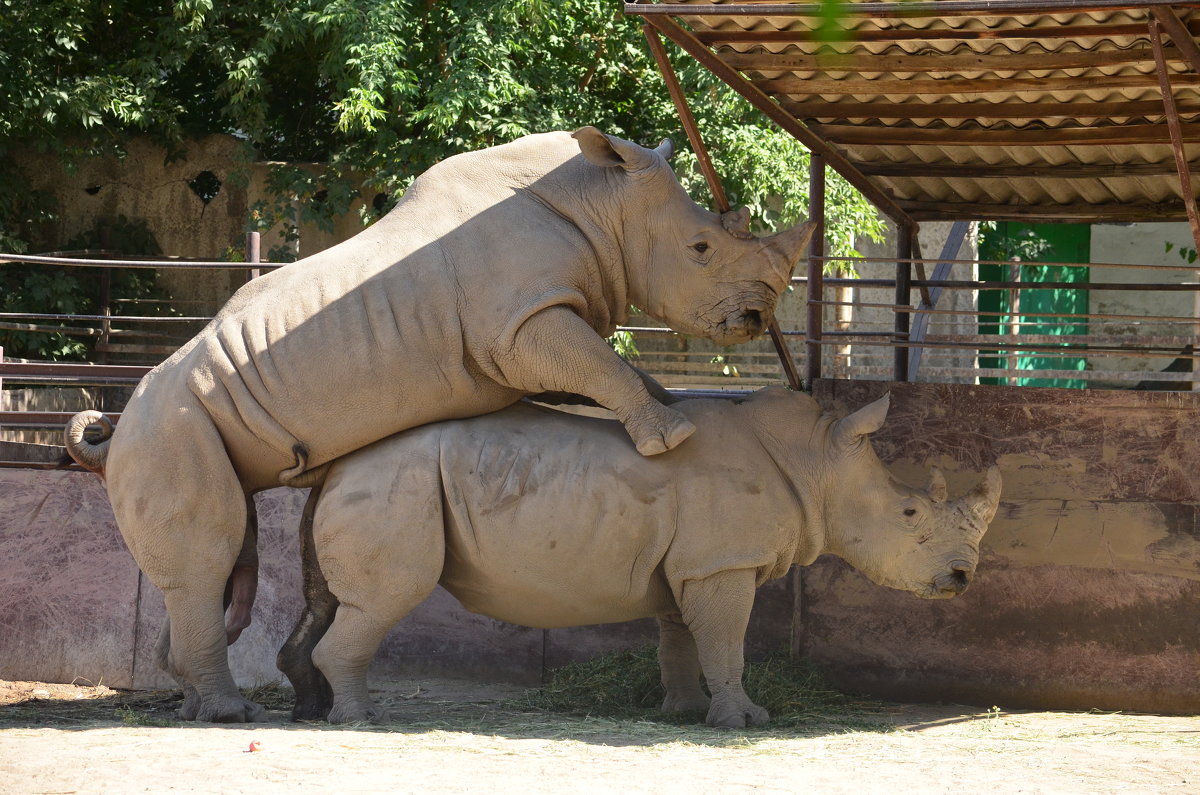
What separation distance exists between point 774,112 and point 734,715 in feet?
10.4

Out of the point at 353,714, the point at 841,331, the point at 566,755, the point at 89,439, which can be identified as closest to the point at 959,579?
the point at 566,755

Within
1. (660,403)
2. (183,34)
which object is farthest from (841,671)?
(183,34)

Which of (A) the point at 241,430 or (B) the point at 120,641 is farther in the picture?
(B) the point at 120,641

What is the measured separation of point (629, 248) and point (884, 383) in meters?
1.95

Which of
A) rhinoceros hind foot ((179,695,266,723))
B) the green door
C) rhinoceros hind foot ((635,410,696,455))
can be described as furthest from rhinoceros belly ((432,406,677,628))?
the green door

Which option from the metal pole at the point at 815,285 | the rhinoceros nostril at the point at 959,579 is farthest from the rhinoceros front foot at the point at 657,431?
the metal pole at the point at 815,285

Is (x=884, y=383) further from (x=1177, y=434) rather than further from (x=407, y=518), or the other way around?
(x=407, y=518)

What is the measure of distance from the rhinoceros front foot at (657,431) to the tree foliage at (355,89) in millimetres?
8382

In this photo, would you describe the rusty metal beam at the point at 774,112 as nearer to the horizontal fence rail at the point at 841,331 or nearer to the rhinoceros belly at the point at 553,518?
the horizontal fence rail at the point at 841,331

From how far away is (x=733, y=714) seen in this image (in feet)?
21.5

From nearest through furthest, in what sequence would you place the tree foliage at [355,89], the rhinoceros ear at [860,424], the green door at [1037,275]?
the rhinoceros ear at [860,424], the tree foliage at [355,89], the green door at [1037,275]

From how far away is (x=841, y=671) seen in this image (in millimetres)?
8078

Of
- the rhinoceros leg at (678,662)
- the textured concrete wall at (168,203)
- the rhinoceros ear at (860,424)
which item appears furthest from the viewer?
the textured concrete wall at (168,203)

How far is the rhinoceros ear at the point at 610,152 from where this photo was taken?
6.78m
